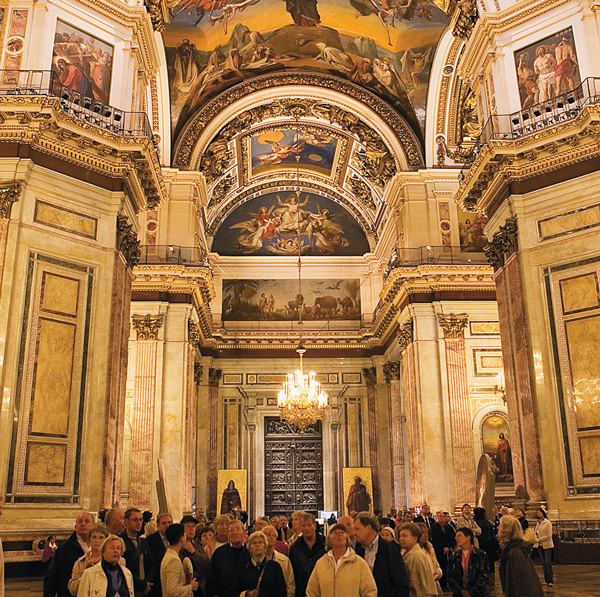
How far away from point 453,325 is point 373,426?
801cm

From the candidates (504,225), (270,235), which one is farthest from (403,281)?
(270,235)

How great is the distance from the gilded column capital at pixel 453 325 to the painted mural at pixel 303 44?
220 inches

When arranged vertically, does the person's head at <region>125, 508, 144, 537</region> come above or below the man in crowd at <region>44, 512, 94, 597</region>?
above

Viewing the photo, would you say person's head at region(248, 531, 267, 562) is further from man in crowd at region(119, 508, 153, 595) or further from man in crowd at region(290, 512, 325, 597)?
man in crowd at region(119, 508, 153, 595)

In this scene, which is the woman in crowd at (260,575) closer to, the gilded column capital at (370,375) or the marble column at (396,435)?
the marble column at (396,435)

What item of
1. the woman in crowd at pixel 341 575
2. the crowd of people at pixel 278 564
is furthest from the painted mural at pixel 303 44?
the woman in crowd at pixel 341 575

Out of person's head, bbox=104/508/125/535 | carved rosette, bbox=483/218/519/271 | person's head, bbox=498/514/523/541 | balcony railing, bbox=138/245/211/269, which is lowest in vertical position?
person's head, bbox=498/514/523/541

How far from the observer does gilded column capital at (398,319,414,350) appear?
64.4 ft

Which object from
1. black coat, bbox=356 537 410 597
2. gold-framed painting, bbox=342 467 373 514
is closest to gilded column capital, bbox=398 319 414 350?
gold-framed painting, bbox=342 467 373 514

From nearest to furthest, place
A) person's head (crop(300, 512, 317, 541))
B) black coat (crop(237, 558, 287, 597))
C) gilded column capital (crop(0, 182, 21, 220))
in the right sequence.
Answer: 1. black coat (crop(237, 558, 287, 597))
2. person's head (crop(300, 512, 317, 541))
3. gilded column capital (crop(0, 182, 21, 220))

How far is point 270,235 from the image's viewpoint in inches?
1102

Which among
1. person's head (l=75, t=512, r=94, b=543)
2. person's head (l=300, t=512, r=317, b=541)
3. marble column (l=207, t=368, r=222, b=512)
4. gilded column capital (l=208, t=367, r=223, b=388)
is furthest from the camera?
gilded column capital (l=208, t=367, r=223, b=388)

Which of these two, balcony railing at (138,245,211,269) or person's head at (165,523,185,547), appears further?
balcony railing at (138,245,211,269)

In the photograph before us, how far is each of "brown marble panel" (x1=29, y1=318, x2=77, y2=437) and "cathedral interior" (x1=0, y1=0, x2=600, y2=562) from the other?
1.4 inches
